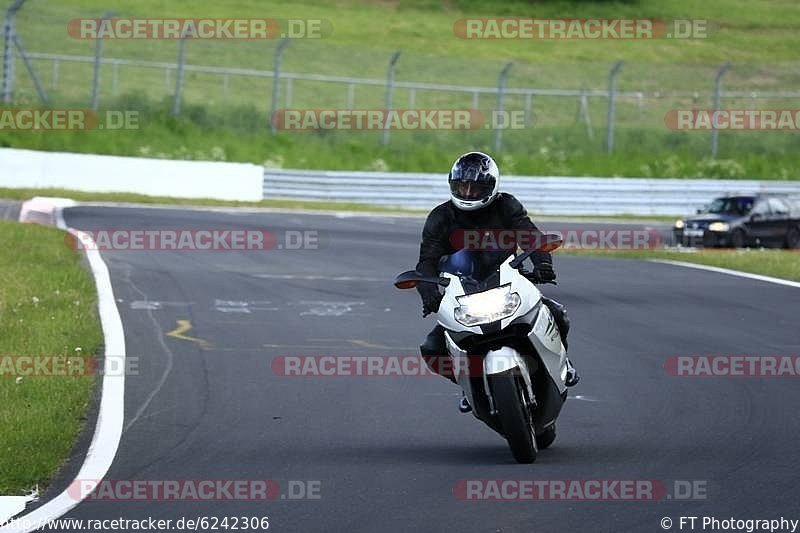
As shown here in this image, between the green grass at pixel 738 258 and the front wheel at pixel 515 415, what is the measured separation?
1302 cm

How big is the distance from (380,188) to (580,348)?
989 inches

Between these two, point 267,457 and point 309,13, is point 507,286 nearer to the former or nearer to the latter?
point 267,457

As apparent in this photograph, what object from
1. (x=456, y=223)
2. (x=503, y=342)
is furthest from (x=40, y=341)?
(x=503, y=342)

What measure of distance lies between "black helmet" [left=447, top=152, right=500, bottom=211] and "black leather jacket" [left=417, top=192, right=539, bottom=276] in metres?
0.18

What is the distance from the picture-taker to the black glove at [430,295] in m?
8.52

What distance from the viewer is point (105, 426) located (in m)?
9.71

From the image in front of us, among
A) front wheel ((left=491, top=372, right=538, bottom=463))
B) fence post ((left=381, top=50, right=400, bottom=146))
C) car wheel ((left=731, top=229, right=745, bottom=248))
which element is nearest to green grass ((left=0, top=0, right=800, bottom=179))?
fence post ((left=381, top=50, right=400, bottom=146))

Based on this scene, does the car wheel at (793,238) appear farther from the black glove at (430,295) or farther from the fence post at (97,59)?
the black glove at (430,295)

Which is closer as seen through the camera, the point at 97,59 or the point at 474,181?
the point at 474,181

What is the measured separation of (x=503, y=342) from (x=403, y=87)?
35681 mm

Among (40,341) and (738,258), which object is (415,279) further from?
(738,258)

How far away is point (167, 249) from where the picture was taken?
22.9 m

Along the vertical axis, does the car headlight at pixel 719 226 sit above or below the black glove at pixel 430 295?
above

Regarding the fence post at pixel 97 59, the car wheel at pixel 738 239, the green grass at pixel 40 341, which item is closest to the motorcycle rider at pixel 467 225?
the green grass at pixel 40 341
